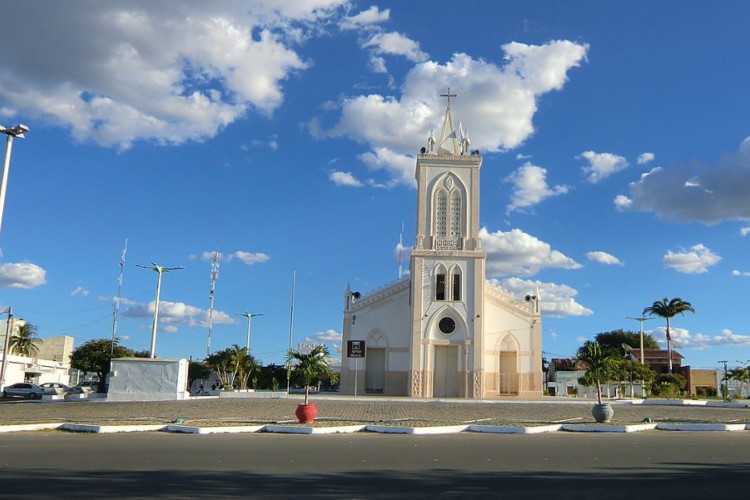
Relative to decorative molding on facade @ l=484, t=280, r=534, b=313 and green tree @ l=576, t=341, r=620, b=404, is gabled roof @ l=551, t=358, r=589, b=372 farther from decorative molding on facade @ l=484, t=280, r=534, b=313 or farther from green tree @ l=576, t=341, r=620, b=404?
green tree @ l=576, t=341, r=620, b=404

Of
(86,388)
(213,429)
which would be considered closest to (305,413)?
(213,429)

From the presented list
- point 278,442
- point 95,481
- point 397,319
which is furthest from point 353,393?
point 95,481

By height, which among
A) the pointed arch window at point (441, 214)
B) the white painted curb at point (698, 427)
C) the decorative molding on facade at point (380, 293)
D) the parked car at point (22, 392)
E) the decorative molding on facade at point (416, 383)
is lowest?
the parked car at point (22, 392)

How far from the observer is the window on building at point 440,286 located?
149 feet

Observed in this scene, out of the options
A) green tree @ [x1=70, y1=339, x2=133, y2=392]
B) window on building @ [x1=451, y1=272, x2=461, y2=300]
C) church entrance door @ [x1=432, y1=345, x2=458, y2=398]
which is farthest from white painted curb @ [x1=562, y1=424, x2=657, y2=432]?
green tree @ [x1=70, y1=339, x2=133, y2=392]

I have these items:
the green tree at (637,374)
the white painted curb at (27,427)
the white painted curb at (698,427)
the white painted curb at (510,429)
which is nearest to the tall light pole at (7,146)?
the white painted curb at (27,427)

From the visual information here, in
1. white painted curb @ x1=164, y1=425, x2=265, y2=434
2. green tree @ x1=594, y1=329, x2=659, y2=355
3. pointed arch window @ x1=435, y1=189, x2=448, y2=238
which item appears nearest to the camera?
white painted curb @ x1=164, y1=425, x2=265, y2=434

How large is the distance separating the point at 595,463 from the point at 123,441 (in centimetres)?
1057

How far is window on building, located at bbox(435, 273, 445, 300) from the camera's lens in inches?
1788

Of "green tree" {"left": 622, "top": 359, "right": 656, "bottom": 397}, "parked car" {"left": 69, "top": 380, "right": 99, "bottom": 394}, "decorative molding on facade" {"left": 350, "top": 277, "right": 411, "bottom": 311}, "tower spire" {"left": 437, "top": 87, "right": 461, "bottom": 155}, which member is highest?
"tower spire" {"left": 437, "top": 87, "right": 461, "bottom": 155}

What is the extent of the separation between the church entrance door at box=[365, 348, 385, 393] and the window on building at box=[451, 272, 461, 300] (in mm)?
6475

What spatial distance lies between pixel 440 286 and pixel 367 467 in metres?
34.3

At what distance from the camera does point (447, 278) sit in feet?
149

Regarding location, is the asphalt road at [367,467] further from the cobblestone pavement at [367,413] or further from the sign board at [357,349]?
the sign board at [357,349]
